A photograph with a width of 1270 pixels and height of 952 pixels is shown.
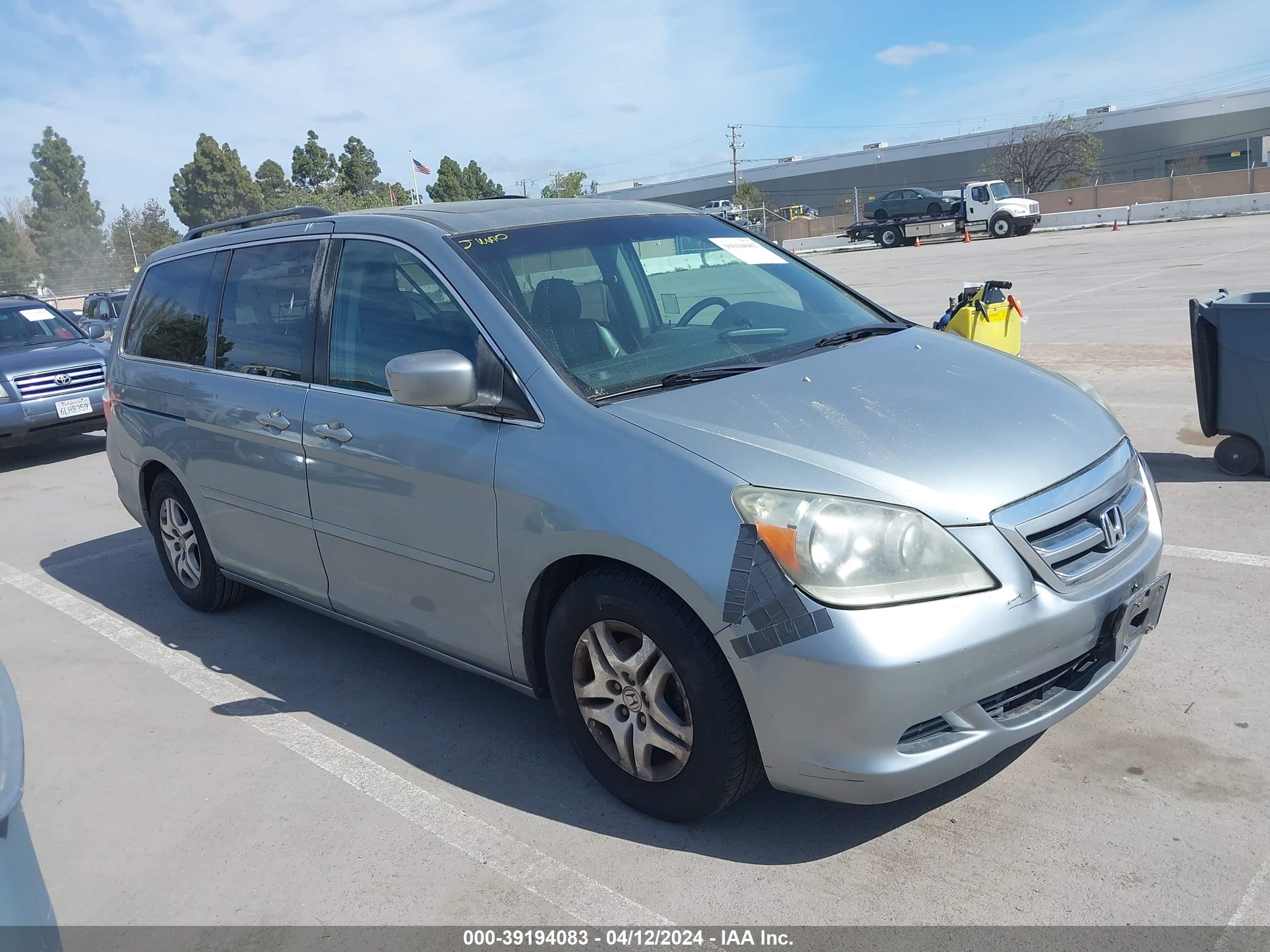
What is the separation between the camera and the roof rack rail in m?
4.69

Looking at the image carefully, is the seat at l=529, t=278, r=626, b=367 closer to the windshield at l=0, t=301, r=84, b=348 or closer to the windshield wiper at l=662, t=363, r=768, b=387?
the windshield wiper at l=662, t=363, r=768, b=387

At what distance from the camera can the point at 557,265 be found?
3773mm

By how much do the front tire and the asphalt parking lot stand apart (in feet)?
0.54

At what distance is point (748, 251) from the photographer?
14.7 ft

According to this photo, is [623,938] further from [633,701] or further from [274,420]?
[274,420]

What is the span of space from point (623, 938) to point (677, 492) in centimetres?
119

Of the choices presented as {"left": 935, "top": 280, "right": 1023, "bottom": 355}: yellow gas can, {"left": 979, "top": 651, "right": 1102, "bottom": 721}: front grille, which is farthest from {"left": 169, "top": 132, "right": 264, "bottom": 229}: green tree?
{"left": 979, "top": 651, "right": 1102, "bottom": 721}: front grille

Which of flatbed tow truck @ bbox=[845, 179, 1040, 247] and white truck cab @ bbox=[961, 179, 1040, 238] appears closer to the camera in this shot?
white truck cab @ bbox=[961, 179, 1040, 238]

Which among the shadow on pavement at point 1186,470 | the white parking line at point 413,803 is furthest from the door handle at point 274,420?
the shadow on pavement at point 1186,470

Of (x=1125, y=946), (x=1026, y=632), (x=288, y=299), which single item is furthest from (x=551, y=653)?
(x=288, y=299)

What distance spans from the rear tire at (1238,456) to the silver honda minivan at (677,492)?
3129 mm

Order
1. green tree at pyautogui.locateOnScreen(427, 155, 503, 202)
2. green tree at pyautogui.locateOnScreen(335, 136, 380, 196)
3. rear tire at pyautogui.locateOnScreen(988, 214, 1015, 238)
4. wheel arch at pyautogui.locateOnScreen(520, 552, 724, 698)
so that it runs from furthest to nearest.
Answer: green tree at pyautogui.locateOnScreen(335, 136, 380, 196) < green tree at pyautogui.locateOnScreen(427, 155, 503, 202) < rear tire at pyautogui.locateOnScreen(988, 214, 1015, 238) < wheel arch at pyautogui.locateOnScreen(520, 552, 724, 698)

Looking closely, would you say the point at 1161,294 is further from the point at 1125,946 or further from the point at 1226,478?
the point at 1125,946

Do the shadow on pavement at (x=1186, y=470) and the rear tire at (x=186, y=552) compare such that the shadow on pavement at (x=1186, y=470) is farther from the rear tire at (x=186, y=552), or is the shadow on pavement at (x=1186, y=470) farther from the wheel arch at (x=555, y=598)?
the rear tire at (x=186, y=552)
